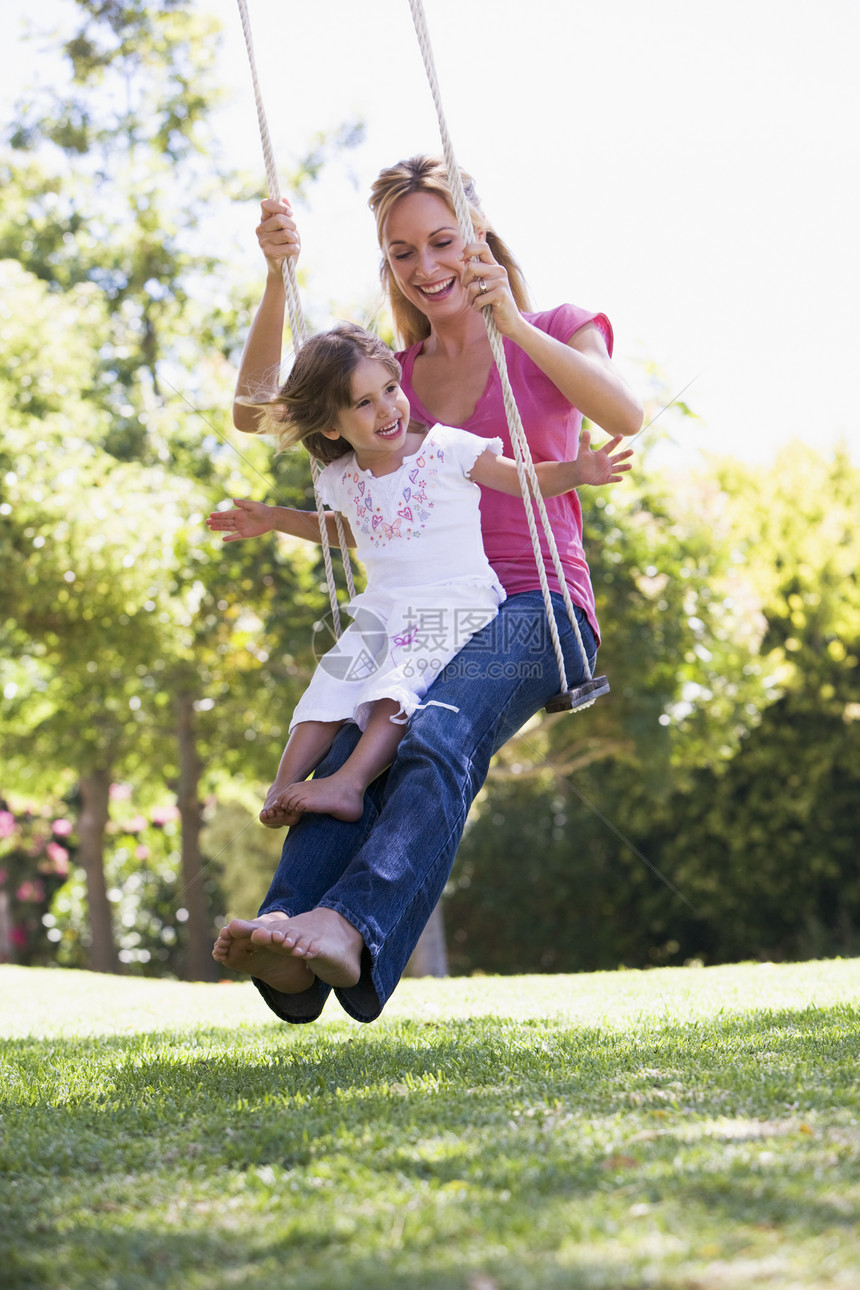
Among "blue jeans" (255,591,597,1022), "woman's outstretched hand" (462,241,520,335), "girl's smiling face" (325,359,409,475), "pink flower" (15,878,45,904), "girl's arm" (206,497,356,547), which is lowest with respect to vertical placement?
"blue jeans" (255,591,597,1022)

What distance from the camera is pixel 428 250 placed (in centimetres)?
294

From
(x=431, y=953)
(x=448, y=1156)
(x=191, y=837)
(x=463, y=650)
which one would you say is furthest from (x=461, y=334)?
(x=191, y=837)

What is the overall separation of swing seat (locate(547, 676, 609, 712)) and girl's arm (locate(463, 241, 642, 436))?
0.54 m

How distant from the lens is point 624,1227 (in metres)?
1.26

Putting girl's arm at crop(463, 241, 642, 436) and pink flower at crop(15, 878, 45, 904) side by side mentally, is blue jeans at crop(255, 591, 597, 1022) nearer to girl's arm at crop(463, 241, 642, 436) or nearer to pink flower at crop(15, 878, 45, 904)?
girl's arm at crop(463, 241, 642, 436)

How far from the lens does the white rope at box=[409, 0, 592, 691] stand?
252cm

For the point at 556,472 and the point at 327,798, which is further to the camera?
the point at 556,472

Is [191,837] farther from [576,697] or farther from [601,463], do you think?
[601,463]

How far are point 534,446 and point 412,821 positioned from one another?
1.03 metres

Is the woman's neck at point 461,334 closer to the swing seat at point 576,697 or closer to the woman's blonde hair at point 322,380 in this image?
the woman's blonde hair at point 322,380

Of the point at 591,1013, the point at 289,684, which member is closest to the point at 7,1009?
the point at 591,1013

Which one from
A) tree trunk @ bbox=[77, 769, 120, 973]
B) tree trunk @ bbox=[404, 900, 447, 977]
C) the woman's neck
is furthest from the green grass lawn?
tree trunk @ bbox=[77, 769, 120, 973]

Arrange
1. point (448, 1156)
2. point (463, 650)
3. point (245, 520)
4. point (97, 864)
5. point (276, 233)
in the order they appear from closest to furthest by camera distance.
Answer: point (448, 1156), point (463, 650), point (276, 233), point (245, 520), point (97, 864)

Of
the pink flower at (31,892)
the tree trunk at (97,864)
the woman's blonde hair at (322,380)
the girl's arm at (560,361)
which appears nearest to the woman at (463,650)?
the girl's arm at (560,361)
